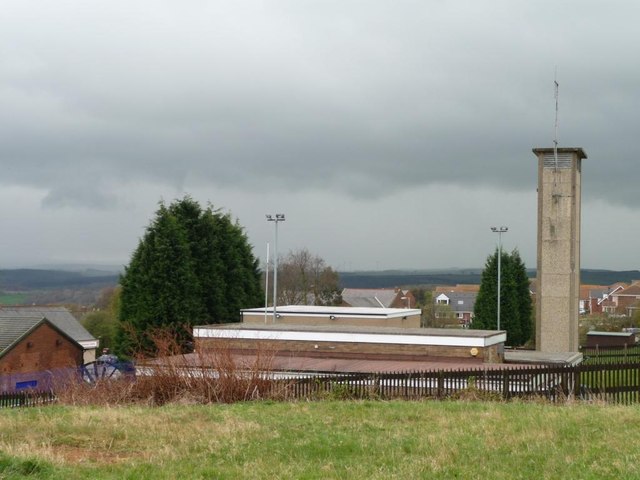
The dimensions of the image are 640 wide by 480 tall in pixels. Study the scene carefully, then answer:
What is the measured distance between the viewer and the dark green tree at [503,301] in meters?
56.7

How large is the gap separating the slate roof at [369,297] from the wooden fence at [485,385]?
89909 mm

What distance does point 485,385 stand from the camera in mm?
19031

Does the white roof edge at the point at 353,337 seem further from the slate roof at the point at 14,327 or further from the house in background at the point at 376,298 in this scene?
the house in background at the point at 376,298

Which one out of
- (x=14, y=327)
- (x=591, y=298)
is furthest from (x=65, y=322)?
(x=591, y=298)

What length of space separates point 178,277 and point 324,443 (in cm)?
2995

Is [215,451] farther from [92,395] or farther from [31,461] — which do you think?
[92,395]

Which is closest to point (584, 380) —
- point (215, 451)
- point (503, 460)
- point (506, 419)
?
point (506, 419)

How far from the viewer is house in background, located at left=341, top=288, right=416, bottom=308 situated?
11425cm

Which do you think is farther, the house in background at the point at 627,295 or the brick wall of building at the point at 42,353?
the house in background at the point at 627,295

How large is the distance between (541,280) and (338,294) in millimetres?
49222

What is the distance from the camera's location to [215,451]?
973 centimetres

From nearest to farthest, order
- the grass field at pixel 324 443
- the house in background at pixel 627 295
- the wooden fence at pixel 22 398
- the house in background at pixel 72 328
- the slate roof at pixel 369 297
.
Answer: the grass field at pixel 324 443, the wooden fence at pixel 22 398, the house in background at pixel 72 328, the slate roof at pixel 369 297, the house in background at pixel 627 295

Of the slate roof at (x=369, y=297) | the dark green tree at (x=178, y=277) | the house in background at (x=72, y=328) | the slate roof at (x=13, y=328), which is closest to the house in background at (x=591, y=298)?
the slate roof at (x=369, y=297)

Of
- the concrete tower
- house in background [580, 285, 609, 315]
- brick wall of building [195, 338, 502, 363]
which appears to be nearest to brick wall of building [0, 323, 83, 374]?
brick wall of building [195, 338, 502, 363]
